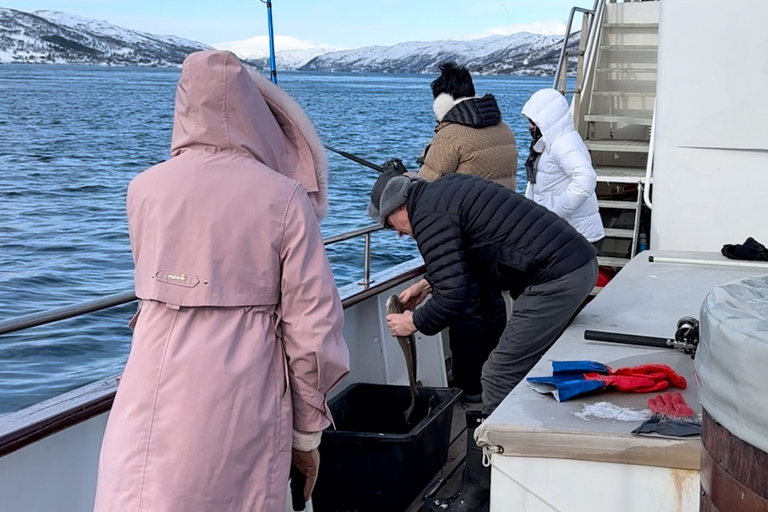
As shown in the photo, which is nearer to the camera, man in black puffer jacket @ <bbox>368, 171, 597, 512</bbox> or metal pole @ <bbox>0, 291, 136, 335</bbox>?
metal pole @ <bbox>0, 291, 136, 335</bbox>

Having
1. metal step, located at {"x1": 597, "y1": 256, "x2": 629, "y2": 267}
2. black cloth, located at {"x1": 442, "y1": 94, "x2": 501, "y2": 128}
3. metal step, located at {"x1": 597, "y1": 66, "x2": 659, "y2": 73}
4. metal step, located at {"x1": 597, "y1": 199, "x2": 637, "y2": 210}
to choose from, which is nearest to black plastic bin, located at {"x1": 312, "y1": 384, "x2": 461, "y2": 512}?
black cloth, located at {"x1": 442, "y1": 94, "x2": 501, "y2": 128}

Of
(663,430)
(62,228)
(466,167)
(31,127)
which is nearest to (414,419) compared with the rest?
(466,167)

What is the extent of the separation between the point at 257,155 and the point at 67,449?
1.35 meters

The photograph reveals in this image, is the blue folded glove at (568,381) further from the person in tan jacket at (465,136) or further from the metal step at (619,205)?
the metal step at (619,205)

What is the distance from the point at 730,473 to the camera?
143 centimetres

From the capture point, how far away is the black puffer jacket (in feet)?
10.4

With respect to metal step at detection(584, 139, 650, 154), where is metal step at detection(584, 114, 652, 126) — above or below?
above

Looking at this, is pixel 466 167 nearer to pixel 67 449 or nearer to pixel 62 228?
pixel 67 449

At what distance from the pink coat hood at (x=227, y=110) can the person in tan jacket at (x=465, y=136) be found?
2.50m

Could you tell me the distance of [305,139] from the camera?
231 centimetres

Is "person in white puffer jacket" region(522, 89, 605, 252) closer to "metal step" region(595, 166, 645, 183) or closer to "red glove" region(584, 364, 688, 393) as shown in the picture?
"red glove" region(584, 364, 688, 393)

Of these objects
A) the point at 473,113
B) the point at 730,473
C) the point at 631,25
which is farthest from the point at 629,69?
the point at 730,473

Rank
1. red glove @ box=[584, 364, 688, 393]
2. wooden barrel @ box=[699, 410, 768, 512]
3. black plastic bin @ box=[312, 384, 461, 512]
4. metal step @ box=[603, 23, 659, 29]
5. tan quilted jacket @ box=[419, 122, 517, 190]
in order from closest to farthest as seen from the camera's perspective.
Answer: wooden barrel @ box=[699, 410, 768, 512]
red glove @ box=[584, 364, 688, 393]
black plastic bin @ box=[312, 384, 461, 512]
tan quilted jacket @ box=[419, 122, 517, 190]
metal step @ box=[603, 23, 659, 29]

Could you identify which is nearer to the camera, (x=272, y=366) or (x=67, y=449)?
(x=272, y=366)
